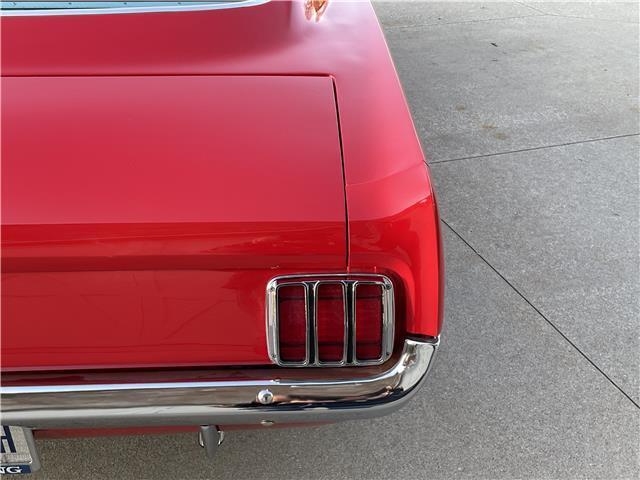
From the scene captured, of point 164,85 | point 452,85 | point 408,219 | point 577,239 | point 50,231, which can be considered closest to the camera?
point 50,231

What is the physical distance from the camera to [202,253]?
4.61ft

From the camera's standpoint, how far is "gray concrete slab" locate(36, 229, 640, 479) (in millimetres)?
2217

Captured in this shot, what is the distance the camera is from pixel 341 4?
7.30ft

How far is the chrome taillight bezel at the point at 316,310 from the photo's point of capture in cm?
146

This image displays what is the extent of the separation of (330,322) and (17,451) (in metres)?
0.81

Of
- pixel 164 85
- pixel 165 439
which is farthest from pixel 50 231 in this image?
pixel 165 439

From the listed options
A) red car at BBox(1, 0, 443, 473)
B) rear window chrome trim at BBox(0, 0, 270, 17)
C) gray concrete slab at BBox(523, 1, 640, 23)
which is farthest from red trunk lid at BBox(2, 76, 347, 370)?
gray concrete slab at BBox(523, 1, 640, 23)

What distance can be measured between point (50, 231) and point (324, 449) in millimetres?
1299

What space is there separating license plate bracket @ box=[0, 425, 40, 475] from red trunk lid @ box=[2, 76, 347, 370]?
178 mm

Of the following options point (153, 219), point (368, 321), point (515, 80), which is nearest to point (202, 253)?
point (153, 219)

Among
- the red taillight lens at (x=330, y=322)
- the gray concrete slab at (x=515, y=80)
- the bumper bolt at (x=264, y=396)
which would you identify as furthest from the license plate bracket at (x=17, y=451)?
the gray concrete slab at (x=515, y=80)

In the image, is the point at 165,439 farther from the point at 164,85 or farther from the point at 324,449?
the point at 164,85

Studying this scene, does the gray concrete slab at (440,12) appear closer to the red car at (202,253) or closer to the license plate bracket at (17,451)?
the red car at (202,253)

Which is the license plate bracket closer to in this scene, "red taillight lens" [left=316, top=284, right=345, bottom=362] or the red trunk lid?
the red trunk lid
